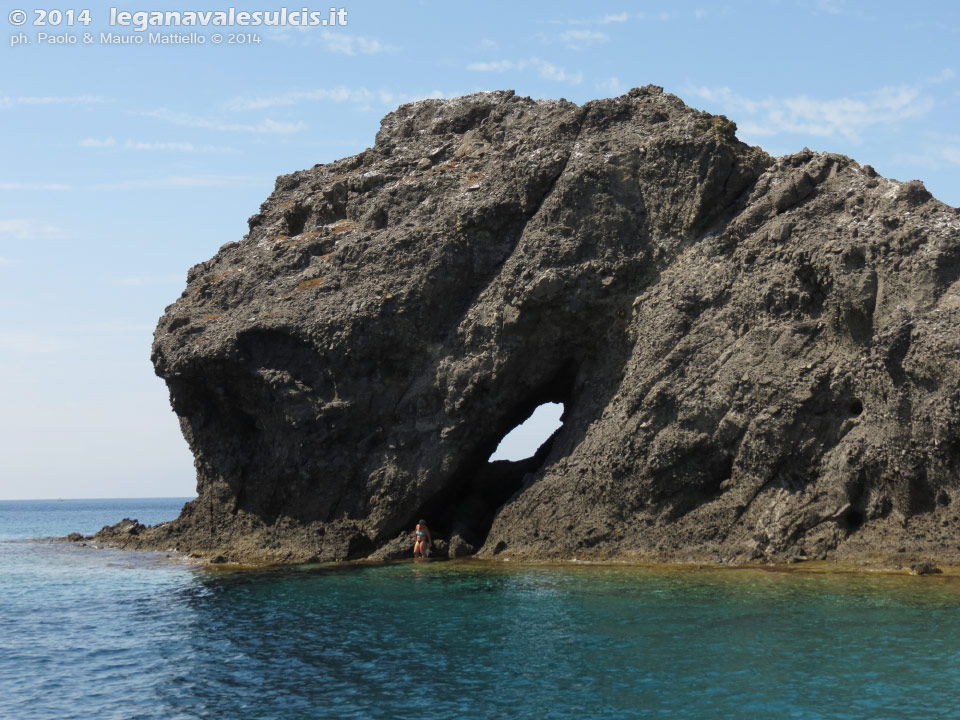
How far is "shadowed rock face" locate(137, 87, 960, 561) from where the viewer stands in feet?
87.5

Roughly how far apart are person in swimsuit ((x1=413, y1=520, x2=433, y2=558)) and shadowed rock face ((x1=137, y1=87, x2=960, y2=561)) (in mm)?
853

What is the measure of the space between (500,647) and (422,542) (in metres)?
14.4

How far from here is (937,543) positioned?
24531 millimetres

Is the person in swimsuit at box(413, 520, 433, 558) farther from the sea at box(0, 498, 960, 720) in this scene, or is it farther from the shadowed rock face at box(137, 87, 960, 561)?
the sea at box(0, 498, 960, 720)

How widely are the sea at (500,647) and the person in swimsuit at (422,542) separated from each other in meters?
4.00

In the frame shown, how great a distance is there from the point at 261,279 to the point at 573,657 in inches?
1006

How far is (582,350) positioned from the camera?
33531 mm

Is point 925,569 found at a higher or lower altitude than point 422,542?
lower

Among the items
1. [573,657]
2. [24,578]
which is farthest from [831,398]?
[24,578]

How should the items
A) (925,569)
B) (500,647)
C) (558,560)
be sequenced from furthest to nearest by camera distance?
(558,560), (925,569), (500,647)

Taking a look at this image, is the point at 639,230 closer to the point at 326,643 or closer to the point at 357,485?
the point at 357,485

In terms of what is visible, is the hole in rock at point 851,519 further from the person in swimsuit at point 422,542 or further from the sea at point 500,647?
the person in swimsuit at point 422,542

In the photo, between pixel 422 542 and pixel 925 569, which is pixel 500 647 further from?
pixel 422 542

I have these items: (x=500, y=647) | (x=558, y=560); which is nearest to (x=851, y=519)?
(x=558, y=560)
